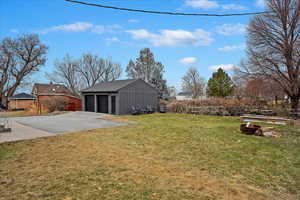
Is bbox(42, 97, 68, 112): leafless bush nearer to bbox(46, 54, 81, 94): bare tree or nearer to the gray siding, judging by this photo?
the gray siding

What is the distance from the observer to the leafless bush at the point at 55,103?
1881 centimetres

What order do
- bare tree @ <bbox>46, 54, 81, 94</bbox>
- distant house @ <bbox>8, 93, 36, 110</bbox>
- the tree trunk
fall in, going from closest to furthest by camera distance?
1. the tree trunk
2. distant house @ <bbox>8, 93, 36, 110</bbox>
3. bare tree @ <bbox>46, 54, 81, 94</bbox>

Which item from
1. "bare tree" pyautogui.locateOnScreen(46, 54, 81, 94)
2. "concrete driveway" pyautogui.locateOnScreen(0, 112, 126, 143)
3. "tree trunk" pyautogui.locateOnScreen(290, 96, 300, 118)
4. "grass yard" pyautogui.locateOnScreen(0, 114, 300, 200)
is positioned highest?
"bare tree" pyautogui.locateOnScreen(46, 54, 81, 94)

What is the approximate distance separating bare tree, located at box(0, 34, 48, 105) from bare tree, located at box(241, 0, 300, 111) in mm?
30824

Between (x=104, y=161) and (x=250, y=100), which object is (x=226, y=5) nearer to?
(x=104, y=161)

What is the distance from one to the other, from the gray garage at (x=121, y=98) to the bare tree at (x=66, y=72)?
647 inches

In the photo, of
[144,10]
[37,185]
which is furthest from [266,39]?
[37,185]

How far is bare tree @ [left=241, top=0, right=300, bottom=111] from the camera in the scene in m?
11.1

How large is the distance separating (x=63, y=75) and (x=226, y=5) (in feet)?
105

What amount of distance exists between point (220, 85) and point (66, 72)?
27.2m

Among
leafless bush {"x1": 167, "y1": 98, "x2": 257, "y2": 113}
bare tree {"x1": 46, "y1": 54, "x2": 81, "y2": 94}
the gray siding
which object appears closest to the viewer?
leafless bush {"x1": 167, "y1": 98, "x2": 257, "y2": 113}

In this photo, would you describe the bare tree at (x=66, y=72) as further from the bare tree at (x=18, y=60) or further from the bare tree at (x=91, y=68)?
the bare tree at (x=18, y=60)

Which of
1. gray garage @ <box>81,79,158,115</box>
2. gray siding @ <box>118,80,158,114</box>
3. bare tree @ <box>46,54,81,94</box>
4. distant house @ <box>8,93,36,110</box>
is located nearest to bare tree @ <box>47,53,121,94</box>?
bare tree @ <box>46,54,81,94</box>

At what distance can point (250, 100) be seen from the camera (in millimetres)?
14961
